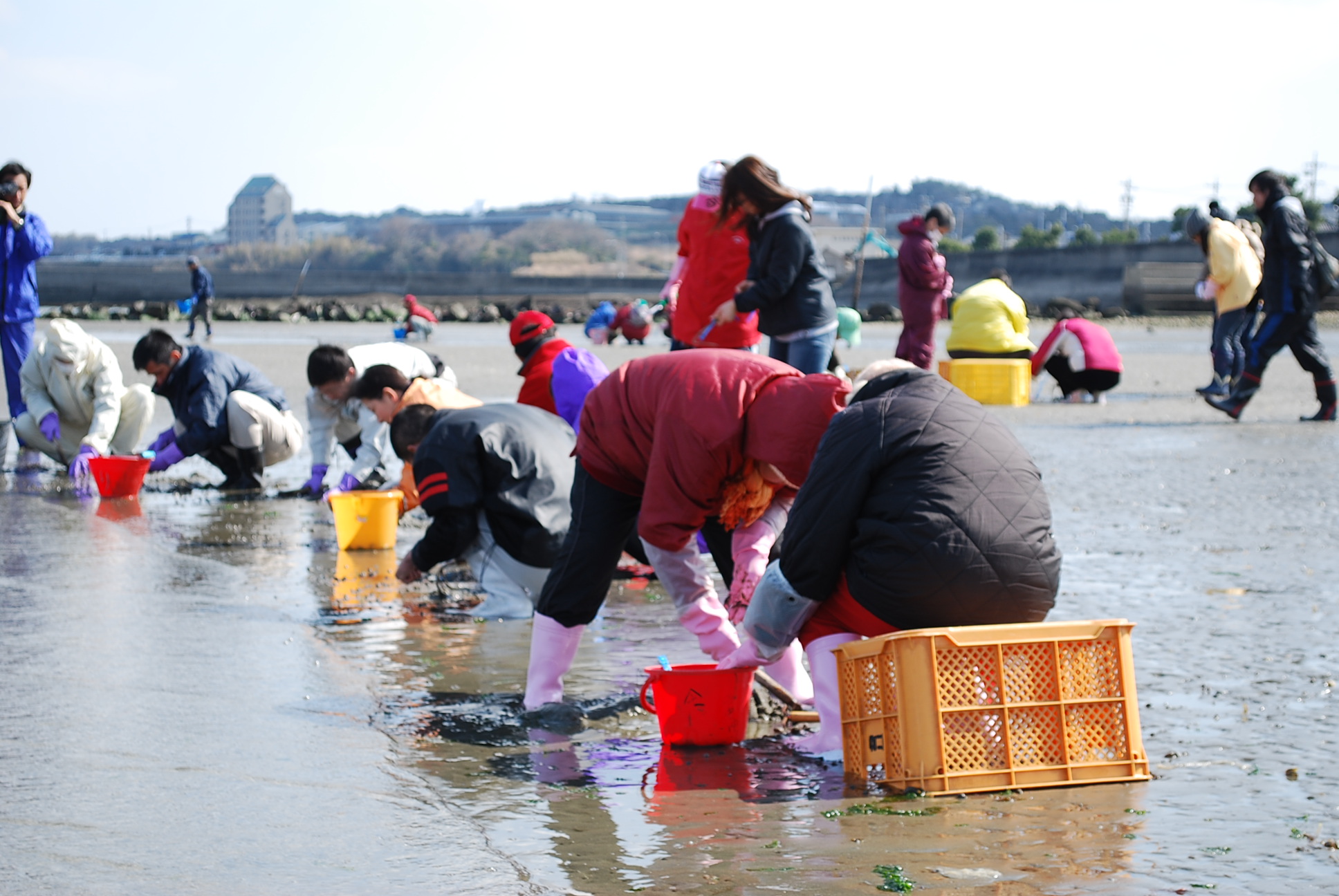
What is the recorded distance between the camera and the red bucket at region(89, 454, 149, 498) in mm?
9055

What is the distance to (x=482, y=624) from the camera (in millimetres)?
5953

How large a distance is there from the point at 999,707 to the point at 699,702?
939 millimetres

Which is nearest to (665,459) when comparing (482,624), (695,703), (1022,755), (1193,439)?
(695,703)

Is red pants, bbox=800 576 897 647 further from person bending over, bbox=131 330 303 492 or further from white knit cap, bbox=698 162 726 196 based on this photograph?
person bending over, bbox=131 330 303 492

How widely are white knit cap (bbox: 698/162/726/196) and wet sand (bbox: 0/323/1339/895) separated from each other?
2.59m

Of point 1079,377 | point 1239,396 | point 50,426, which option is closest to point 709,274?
point 50,426

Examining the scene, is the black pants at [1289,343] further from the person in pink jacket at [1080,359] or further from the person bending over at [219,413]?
the person bending over at [219,413]

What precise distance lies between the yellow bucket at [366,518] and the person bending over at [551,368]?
2.94 feet

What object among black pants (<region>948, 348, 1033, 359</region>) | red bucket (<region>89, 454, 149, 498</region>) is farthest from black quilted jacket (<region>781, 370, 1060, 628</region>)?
black pants (<region>948, 348, 1033, 359</region>)

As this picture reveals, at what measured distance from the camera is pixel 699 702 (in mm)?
4137

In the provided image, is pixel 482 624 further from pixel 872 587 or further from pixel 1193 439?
pixel 1193 439

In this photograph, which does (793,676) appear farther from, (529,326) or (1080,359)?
(1080,359)

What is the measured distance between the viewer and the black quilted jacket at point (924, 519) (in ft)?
12.1

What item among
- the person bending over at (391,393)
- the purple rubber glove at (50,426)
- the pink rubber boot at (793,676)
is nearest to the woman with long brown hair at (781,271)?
the person bending over at (391,393)
